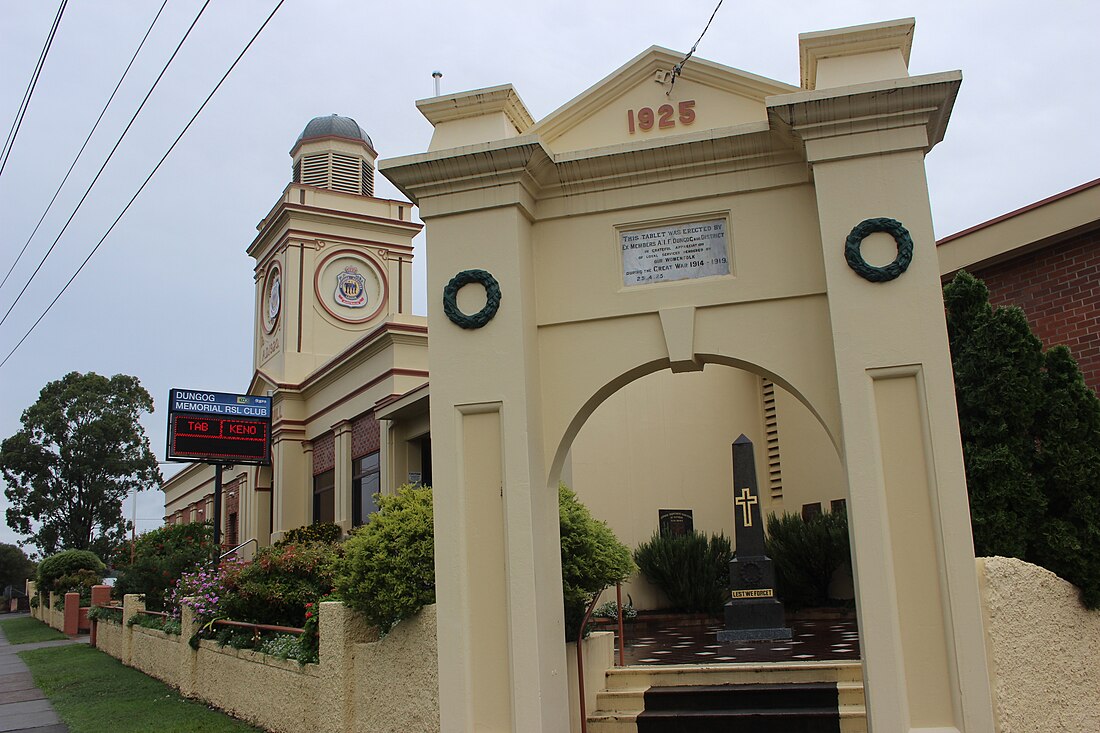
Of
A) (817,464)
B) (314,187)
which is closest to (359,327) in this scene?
(314,187)

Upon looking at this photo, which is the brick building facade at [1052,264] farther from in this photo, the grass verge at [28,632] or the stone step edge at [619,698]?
the grass verge at [28,632]

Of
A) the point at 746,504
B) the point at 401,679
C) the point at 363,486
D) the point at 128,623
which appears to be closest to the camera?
the point at 401,679

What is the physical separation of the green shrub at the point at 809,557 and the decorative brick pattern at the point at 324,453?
406 inches

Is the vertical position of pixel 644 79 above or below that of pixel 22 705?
above

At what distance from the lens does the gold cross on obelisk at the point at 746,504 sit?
559 inches

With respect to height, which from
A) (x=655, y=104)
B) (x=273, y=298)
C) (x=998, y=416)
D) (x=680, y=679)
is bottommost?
(x=680, y=679)

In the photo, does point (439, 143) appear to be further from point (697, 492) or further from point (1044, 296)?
point (697, 492)

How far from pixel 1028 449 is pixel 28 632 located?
97.0 ft

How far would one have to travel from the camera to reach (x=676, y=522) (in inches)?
737

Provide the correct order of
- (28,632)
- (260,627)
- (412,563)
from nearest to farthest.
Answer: (412,563)
(260,627)
(28,632)

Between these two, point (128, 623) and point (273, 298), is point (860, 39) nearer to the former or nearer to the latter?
point (128, 623)

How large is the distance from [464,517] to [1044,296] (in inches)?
278

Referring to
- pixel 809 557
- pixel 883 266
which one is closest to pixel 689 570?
pixel 809 557

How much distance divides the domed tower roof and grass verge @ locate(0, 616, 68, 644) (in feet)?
49.8
